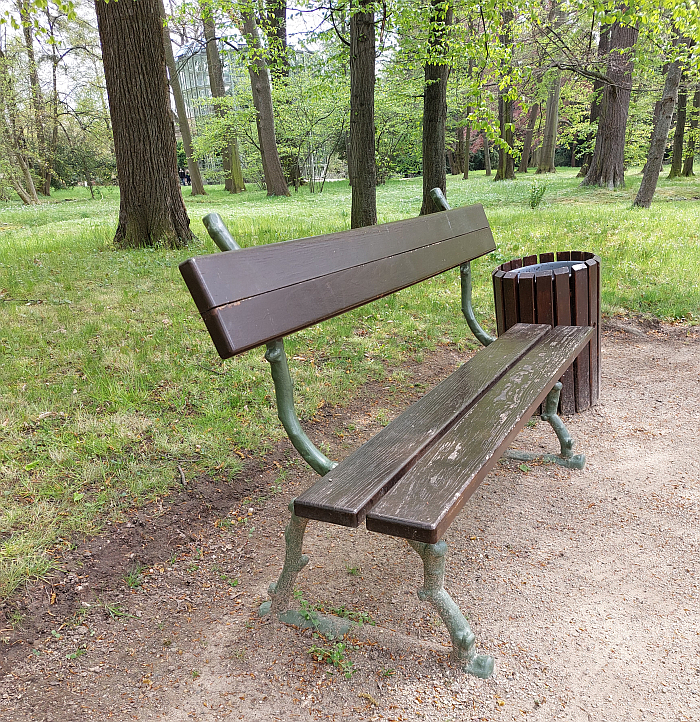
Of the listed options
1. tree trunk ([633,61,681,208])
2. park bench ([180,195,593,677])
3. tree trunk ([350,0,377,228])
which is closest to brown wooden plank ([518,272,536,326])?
park bench ([180,195,593,677])

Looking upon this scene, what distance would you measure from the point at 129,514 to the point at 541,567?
5.96 ft

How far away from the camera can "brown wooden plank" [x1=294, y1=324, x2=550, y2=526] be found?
5.57ft

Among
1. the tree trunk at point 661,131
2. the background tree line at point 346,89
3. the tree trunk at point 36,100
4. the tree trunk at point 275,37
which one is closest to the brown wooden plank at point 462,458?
the background tree line at point 346,89

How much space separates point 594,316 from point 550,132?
2394 centimetres

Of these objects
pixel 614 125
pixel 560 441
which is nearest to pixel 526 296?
pixel 560 441

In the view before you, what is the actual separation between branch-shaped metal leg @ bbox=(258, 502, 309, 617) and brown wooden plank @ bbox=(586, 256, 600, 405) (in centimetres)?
236

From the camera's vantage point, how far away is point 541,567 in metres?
2.44

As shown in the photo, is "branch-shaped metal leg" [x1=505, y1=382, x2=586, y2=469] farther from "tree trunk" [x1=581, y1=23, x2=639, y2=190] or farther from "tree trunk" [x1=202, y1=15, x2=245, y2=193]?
"tree trunk" [x1=202, y1=15, x2=245, y2=193]

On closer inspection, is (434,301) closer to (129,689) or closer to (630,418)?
(630,418)

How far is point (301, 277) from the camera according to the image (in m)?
2.17

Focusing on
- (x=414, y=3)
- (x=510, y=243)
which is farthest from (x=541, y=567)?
(x=414, y=3)

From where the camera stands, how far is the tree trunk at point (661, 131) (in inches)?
369

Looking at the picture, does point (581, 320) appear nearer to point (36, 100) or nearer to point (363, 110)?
point (363, 110)

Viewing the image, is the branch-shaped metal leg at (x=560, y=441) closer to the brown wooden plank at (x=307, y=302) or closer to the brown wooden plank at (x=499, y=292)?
the brown wooden plank at (x=499, y=292)
